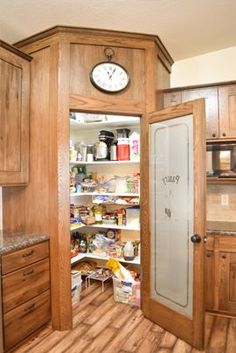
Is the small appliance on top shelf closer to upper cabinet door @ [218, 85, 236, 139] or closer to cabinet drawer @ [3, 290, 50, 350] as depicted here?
upper cabinet door @ [218, 85, 236, 139]

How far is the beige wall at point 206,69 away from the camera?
289cm

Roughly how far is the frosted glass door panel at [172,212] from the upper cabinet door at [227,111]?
0.68 metres

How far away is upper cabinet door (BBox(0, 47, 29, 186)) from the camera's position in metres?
2.25

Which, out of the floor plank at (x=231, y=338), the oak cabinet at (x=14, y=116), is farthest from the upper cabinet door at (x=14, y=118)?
the floor plank at (x=231, y=338)

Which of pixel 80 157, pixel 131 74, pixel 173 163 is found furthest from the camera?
pixel 80 157

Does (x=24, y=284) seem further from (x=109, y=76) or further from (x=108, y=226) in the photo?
(x=109, y=76)

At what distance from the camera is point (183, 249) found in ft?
7.27

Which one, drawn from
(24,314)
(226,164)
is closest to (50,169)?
(24,314)

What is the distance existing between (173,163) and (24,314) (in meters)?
1.75

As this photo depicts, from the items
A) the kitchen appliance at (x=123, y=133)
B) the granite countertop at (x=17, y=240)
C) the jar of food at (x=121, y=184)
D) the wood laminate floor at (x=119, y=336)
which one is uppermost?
the kitchen appliance at (x=123, y=133)

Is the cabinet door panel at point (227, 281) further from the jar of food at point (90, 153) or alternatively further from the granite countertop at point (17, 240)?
the jar of food at point (90, 153)

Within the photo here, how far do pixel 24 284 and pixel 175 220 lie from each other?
53.6 inches

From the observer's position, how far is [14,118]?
2.34m

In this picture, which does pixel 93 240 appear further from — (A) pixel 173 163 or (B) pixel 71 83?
(B) pixel 71 83
